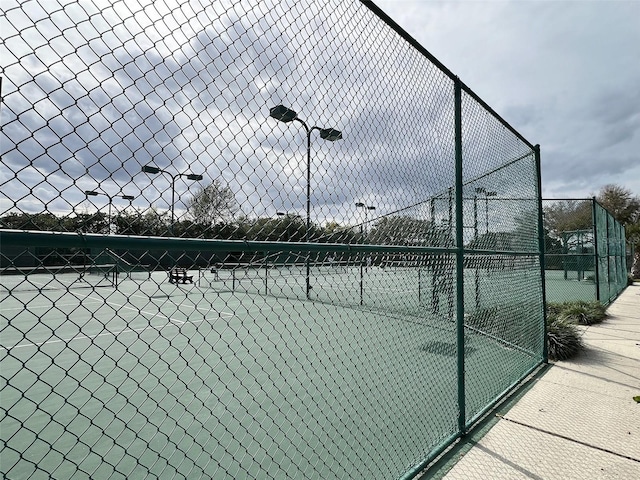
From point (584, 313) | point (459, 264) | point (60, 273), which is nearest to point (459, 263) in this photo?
point (459, 264)

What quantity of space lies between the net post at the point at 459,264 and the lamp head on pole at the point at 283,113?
1.85 meters

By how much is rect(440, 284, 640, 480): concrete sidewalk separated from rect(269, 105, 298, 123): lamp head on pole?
250 cm

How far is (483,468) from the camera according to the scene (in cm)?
250

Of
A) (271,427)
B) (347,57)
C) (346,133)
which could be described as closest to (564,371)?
(271,427)

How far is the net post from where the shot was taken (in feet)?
9.84

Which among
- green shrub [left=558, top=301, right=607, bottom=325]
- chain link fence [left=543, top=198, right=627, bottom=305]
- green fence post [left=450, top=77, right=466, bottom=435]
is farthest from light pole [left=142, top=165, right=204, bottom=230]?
green shrub [left=558, top=301, right=607, bottom=325]

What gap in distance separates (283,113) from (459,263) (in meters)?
1.99

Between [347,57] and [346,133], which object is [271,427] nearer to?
[346,133]

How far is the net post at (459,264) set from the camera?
2998 millimetres

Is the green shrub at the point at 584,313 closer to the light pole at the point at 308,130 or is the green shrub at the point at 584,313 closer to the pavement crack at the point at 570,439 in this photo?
the pavement crack at the point at 570,439

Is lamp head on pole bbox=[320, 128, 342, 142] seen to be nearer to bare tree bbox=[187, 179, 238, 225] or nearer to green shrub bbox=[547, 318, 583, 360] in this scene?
bare tree bbox=[187, 179, 238, 225]

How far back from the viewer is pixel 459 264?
3049 mm

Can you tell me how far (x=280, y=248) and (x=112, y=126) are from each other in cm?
88

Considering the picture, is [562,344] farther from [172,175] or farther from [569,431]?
[172,175]
